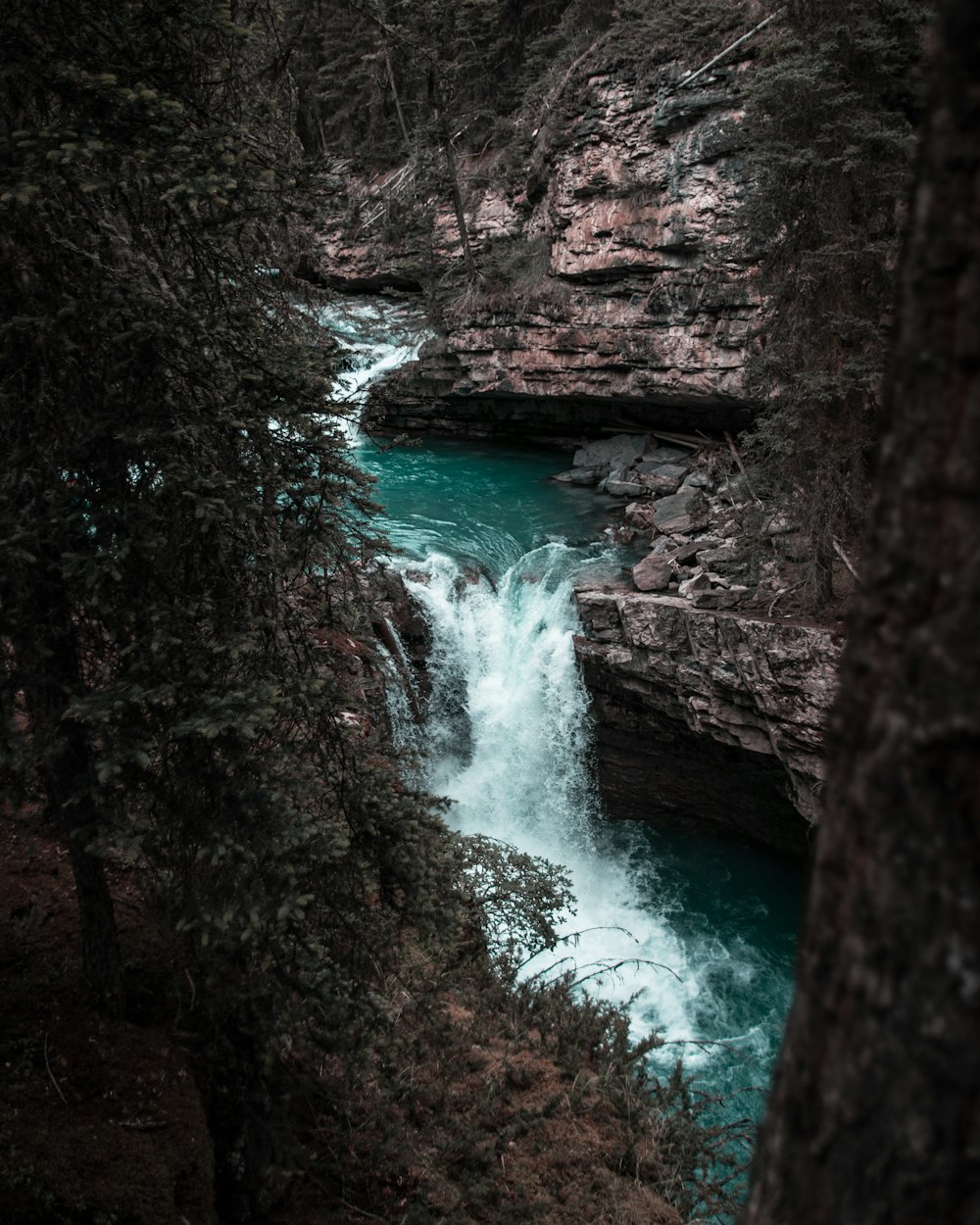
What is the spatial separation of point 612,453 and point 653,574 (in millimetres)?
7023

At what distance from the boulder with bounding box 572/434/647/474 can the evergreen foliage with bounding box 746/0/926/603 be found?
326 inches

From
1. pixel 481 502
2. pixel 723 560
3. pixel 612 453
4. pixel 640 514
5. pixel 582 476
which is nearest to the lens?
pixel 723 560

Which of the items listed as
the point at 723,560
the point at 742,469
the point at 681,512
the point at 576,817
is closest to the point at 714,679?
the point at 723,560

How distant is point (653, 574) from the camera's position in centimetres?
1334

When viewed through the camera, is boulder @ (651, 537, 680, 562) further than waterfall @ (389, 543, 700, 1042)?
Yes

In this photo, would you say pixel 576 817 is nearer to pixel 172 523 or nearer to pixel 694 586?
pixel 694 586

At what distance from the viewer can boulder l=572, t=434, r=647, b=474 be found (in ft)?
62.8

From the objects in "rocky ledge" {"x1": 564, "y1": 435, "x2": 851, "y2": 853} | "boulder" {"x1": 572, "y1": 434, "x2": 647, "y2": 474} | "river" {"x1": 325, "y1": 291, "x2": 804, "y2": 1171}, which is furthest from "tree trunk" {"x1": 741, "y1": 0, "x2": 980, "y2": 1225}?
"boulder" {"x1": 572, "y1": 434, "x2": 647, "y2": 474}

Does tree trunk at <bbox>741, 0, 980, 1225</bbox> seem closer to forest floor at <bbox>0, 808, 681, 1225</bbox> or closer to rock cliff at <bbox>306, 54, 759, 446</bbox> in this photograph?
forest floor at <bbox>0, 808, 681, 1225</bbox>

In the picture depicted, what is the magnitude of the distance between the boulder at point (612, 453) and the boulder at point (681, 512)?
2760 mm

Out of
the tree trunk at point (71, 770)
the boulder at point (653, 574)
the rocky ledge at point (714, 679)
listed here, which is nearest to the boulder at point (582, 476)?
the rocky ledge at point (714, 679)

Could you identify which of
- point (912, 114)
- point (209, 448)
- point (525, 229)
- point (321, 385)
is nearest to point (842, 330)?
point (912, 114)

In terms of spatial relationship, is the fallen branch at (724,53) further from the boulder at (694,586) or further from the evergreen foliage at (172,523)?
the evergreen foliage at (172,523)

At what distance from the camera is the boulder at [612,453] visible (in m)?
19.1
